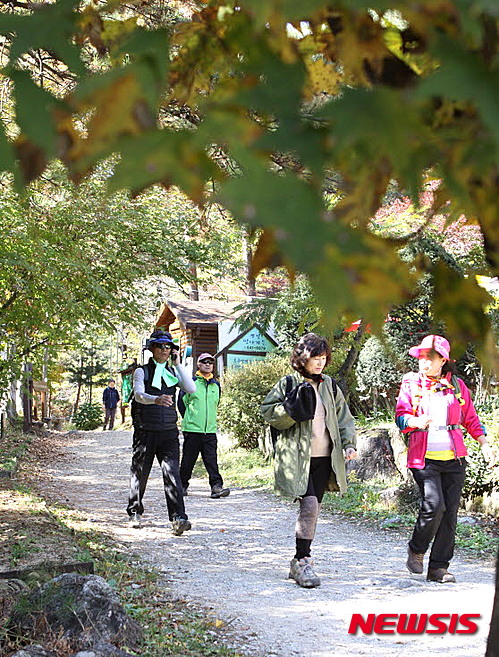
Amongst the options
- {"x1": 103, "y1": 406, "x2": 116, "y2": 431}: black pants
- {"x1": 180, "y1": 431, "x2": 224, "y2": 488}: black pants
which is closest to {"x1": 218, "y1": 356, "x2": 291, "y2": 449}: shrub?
{"x1": 180, "y1": 431, "x2": 224, "y2": 488}: black pants

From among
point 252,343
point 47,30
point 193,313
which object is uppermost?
point 193,313

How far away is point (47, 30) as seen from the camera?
3.75 feet

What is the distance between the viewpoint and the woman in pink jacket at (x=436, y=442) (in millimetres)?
5551

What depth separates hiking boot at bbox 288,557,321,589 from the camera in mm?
5570

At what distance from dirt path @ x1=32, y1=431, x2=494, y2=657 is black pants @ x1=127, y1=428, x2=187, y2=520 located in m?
0.35

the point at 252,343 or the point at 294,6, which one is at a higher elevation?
the point at 252,343

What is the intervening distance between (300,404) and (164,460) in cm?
254

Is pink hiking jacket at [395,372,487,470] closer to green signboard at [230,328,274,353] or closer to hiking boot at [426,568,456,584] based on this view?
hiking boot at [426,568,456,584]

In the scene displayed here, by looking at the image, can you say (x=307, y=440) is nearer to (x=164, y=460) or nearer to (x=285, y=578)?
(x=285, y=578)

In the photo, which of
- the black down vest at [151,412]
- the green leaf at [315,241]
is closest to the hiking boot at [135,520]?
the black down vest at [151,412]

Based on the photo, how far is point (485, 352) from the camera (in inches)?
53.2

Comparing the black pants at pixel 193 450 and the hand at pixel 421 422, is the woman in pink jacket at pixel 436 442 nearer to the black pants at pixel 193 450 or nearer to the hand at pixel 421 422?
the hand at pixel 421 422

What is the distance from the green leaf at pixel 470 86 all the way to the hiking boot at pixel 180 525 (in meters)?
7.06

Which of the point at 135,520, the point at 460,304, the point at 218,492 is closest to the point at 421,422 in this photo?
the point at 135,520
